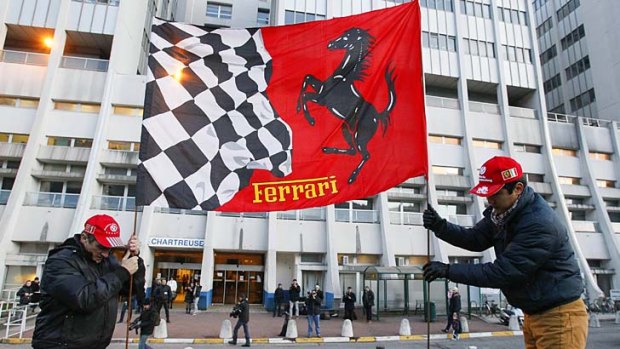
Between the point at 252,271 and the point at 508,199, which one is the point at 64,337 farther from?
the point at 252,271

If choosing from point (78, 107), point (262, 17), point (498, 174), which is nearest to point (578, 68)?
point (262, 17)

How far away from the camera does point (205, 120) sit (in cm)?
505

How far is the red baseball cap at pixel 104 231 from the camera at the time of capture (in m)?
3.01

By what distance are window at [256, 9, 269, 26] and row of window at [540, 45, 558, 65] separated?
30341 millimetres

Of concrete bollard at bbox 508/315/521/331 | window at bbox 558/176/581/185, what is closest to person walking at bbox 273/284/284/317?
concrete bollard at bbox 508/315/521/331

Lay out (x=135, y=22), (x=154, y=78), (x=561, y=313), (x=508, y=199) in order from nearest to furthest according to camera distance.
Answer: (x=561, y=313)
(x=508, y=199)
(x=154, y=78)
(x=135, y=22)

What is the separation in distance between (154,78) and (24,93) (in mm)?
24724

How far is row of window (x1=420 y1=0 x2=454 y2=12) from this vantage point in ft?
99.9

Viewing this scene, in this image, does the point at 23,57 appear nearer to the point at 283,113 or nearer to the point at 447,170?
the point at 283,113

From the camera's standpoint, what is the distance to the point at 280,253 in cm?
2530

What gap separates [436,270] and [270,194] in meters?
2.67

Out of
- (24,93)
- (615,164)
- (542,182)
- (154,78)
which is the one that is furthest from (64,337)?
(615,164)

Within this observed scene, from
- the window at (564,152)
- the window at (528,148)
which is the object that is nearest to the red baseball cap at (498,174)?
the window at (528,148)

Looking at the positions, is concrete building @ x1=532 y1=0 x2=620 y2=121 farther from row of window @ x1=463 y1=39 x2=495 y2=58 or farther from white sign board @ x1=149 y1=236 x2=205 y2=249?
white sign board @ x1=149 y1=236 x2=205 y2=249
